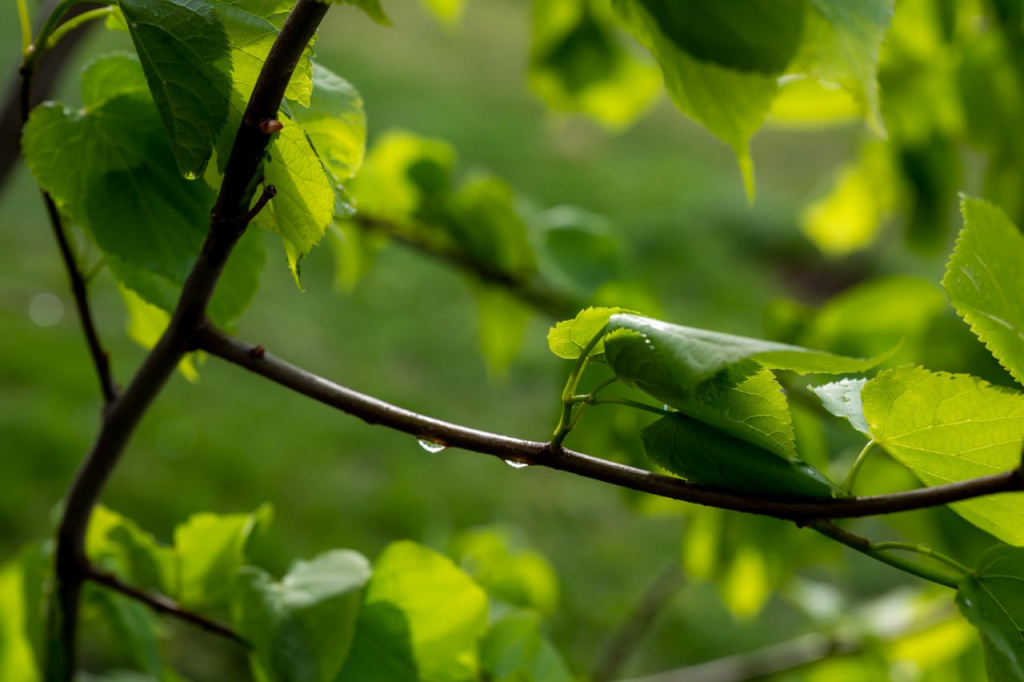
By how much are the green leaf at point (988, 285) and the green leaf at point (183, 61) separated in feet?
0.45

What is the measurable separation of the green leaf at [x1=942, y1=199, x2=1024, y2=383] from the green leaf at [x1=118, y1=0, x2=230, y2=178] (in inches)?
5.3

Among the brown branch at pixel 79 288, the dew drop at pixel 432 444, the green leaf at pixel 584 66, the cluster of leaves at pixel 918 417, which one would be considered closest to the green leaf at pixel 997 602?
the cluster of leaves at pixel 918 417

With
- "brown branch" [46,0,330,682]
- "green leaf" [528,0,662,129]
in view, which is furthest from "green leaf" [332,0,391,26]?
"green leaf" [528,0,662,129]

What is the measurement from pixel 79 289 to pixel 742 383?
171 millimetres

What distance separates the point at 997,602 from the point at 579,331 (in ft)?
0.31

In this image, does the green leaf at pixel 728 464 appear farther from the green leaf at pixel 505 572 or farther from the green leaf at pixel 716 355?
the green leaf at pixel 505 572

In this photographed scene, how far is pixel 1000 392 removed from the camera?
0.17m

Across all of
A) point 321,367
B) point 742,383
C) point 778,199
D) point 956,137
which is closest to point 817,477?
point 742,383

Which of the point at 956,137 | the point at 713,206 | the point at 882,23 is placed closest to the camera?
the point at 882,23

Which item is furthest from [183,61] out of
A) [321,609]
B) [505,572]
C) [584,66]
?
[584,66]

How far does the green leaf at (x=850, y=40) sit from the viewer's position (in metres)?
0.16

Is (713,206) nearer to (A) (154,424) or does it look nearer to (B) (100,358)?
(A) (154,424)

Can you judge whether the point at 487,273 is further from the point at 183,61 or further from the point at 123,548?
the point at 183,61

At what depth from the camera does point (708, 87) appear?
18 cm
